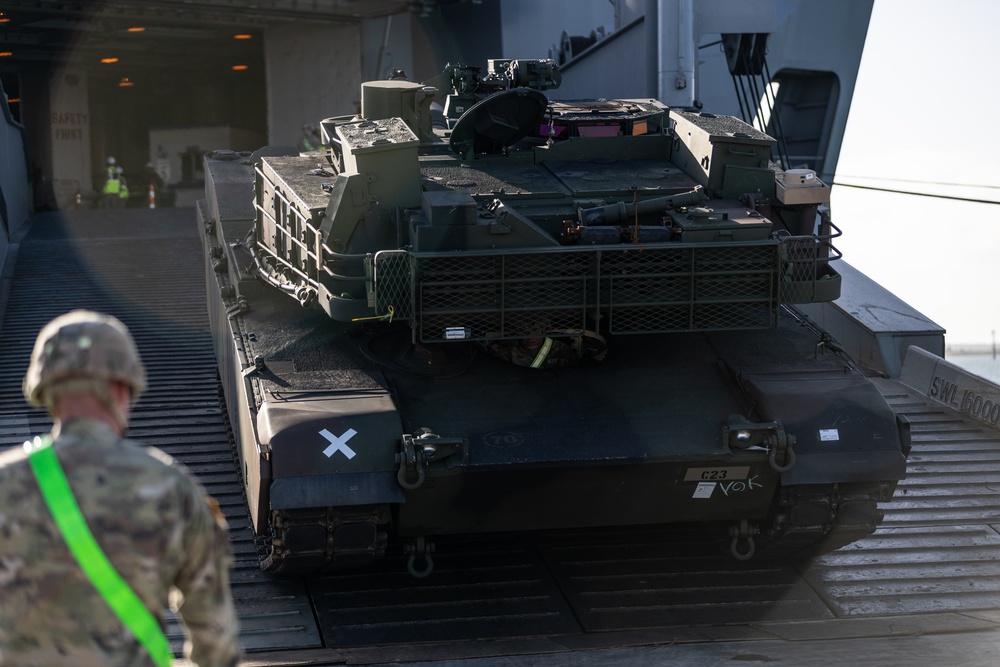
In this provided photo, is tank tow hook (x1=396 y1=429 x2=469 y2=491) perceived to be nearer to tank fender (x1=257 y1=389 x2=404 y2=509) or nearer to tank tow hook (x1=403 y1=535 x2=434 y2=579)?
tank fender (x1=257 y1=389 x2=404 y2=509)

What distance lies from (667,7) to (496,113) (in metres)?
9.55

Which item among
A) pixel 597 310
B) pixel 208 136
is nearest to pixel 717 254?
pixel 597 310

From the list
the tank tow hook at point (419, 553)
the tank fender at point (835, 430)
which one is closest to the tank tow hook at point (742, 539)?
the tank fender at point (835, 430)

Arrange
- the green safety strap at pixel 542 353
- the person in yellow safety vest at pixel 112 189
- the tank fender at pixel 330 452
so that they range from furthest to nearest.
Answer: the person in yellow safety vest at pixel 112 189 → the green safety strap at pixel 542 353 → the tank fender at pixel 330 452

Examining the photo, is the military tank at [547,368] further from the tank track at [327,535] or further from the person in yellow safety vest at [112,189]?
the person in yellow safety vest at [112,189]

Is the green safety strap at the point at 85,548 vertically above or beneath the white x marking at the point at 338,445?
above

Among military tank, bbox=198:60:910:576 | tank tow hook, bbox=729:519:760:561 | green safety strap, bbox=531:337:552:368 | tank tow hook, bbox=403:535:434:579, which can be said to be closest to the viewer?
military tank, bbox=198:60:910:576

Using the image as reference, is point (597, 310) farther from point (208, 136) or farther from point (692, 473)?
point (208, 136)

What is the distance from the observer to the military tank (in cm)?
730

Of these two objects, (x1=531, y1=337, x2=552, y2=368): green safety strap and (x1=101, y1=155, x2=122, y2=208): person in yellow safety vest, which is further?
(x1=101, y1=155, x2=122, y2=208): person in yellow safety vest

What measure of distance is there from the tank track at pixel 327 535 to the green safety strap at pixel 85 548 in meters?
3.92

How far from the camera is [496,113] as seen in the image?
9.04 meters

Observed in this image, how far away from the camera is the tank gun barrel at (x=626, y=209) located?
8.13 meters

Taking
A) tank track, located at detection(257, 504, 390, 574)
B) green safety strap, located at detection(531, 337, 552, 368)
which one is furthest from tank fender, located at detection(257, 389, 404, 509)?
green safety strap, located at detection(531, 337, 552, 368)
